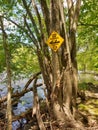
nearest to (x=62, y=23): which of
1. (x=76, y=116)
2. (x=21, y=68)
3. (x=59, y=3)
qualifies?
(x=59, y=3)

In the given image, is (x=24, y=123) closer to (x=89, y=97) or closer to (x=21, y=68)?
(x=89, y=97)

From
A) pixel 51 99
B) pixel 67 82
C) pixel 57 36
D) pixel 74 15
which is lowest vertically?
pixel 51 99

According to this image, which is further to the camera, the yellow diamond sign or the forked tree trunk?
the forked tree trunk

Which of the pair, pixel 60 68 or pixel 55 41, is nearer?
pixel 55 41

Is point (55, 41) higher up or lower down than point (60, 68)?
higher up

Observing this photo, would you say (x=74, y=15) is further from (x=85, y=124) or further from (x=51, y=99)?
(x=85, y=124)

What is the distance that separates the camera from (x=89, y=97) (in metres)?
9.08

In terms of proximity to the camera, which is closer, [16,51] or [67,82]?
[67,82]

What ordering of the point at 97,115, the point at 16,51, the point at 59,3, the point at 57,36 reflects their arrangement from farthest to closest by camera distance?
the point at 16,51 < the point at 97,115 < the point at 59,3 < the point at 57,36

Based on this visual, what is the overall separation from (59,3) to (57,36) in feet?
3.10

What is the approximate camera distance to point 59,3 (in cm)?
605

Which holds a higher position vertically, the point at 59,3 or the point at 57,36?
the point at 59,3

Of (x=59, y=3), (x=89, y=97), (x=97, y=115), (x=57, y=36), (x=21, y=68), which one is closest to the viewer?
(x=57, y=36)

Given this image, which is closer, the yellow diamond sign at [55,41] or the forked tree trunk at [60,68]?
the yellow diamond sign at [55,41]
